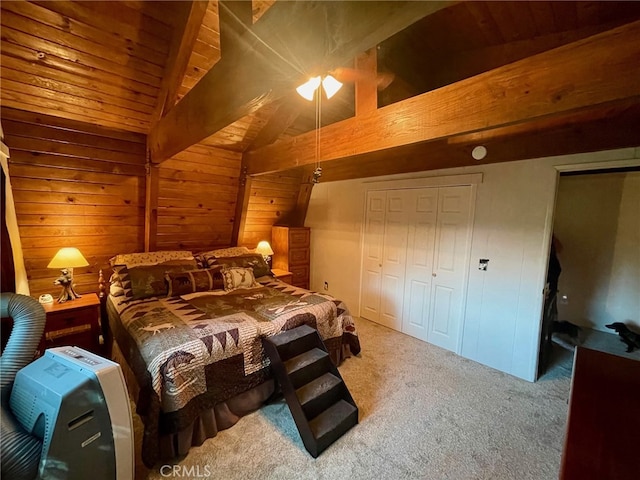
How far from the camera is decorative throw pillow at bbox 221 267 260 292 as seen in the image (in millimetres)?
3170

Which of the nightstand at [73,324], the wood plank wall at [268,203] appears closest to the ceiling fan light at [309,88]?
the wood plank wall at [268,203]

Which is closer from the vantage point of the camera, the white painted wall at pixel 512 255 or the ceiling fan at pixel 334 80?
the ceiling fan at pixel 334 80

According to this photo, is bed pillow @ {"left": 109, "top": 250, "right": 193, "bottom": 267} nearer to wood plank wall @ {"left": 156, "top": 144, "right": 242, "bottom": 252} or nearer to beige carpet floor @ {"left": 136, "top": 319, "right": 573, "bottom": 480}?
wood plank wall @ {"left": 156, "top": 144, "right": 242, "bottom": 252}

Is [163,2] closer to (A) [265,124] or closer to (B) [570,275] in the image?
(A) [265,124]

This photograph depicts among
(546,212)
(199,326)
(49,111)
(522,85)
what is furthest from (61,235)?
(546,212)

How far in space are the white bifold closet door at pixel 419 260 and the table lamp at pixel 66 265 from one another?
321 cm

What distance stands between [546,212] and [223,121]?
8.90ft

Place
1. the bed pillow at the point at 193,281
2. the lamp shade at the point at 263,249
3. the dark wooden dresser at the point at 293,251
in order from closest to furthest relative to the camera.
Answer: the bed pillow at the point at 193,281
the lamp shade at the point at 263,249
the dark wooden dresser at the point at 293,251

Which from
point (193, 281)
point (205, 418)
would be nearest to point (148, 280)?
point (193, 281)

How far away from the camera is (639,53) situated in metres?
1.02

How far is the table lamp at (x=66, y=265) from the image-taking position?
2.47m

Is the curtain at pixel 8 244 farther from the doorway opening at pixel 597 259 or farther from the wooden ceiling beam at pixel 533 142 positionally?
the doorway opening at pixel 597 259

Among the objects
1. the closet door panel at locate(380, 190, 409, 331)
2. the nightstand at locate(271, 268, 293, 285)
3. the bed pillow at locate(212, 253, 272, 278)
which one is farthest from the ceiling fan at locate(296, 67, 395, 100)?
the nightstand at locate(271, 268, 293, 285)

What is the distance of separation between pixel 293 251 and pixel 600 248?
4218 mm
